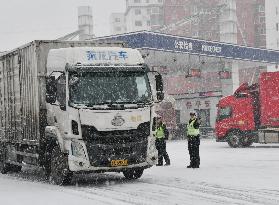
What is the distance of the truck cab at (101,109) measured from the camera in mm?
11977

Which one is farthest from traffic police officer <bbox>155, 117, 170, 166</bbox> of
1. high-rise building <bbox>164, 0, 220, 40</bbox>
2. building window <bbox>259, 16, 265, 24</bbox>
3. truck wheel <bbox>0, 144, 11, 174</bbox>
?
building window <bbox>259, 16, 265, 24</bbox>

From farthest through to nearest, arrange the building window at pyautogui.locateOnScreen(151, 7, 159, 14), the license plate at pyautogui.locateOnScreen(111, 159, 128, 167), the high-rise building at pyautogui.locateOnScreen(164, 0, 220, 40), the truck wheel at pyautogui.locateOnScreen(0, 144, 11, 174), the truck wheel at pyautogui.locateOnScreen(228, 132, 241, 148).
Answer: the building window at pyautogui.locateOnScreen(151, 7, 159, 14)
the high-rise building at pyautogui.locateOnScreen(164, 0, 220, 40)
the truck wheel at pyautogui.locateOnScreen(228, 132, 241, 148)
the truck wheel at pyautogui.locateOnScreen(0, 144, 11, 174)
the license plate at pyautogui.locateOnScreen(111, 159, 128, 167)

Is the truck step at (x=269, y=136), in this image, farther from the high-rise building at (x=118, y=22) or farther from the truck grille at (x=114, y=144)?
the high-rise building at (x=118, y=22)

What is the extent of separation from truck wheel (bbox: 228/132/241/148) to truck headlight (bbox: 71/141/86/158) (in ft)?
52.6

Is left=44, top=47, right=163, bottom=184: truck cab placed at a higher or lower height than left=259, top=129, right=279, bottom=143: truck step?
higher

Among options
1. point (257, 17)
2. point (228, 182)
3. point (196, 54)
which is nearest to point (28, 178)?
point (228, 182)

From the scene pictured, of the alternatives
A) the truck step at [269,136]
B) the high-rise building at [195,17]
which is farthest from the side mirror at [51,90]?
the high-rise building at [195,17]

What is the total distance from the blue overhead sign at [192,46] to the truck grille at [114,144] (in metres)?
15.8

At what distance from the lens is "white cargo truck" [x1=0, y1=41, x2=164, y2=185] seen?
11992mm

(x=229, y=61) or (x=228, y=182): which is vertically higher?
(x=229, y=61)

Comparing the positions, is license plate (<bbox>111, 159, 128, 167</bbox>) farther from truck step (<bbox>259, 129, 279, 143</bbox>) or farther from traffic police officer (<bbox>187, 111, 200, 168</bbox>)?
truck step (<bbox>259, 129, 279, 143</bbox>)

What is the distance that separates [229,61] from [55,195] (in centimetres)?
3005

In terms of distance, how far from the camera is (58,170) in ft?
42.0

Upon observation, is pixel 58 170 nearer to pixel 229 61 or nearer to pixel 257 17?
pixel 229 61
